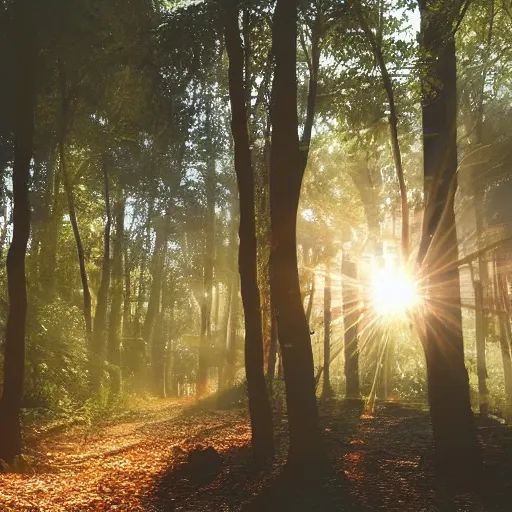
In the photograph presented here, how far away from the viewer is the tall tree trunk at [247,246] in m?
8.59

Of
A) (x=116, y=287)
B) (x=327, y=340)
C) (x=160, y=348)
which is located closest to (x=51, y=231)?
(x=116, y=287)

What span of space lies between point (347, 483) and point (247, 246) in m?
4.23

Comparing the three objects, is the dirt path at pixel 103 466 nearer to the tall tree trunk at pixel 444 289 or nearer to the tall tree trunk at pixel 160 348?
the tall tree trunk at pixel 444 289

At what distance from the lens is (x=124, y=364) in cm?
3058

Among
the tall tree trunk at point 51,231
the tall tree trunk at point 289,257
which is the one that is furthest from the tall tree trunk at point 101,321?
the tall tree trunk at point 289,257

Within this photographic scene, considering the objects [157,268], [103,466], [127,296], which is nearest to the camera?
[103,466]

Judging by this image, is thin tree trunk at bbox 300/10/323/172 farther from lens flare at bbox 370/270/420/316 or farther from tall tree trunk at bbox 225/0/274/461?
lens flare at bbox 370/270/420/316

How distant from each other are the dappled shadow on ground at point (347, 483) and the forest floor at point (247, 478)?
0.04 feet

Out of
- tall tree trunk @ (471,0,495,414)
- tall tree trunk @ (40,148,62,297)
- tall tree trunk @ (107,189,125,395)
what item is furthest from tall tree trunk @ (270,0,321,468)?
tall tree trunk @ (107,189,125,395)

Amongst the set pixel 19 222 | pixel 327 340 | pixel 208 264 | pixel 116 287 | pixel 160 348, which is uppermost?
pixel 208 264

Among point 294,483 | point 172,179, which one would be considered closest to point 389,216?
point 172,179

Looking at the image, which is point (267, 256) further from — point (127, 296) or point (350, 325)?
point (127, 296)

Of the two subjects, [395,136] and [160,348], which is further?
[160,348]

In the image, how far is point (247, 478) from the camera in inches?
295
